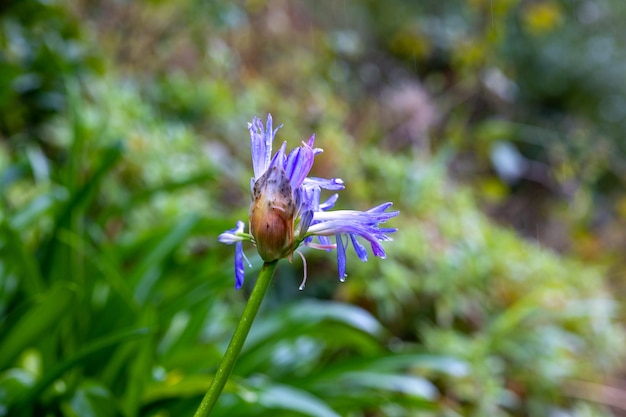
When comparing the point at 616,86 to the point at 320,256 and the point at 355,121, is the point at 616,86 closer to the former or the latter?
the point at 355,121

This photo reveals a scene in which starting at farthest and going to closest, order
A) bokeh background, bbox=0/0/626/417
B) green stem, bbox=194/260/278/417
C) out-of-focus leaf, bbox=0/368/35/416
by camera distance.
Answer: bokeh background, bbox=0/0/626/417, out-of-focus leaf, bbox=0/368/35/416, green stem, bbox=194/260/278/417

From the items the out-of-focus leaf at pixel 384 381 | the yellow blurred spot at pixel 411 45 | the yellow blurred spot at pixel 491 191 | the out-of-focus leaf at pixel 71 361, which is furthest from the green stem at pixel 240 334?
the yellow blurred spot at pixel 411 45

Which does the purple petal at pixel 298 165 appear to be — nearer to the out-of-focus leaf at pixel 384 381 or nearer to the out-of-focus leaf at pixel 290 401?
the out-of-focus leaf at pixel 290 401

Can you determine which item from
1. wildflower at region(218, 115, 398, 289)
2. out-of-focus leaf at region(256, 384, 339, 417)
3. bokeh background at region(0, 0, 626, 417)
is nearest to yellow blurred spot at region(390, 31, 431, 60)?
bokeh background at region(0, 0, 626, 417)

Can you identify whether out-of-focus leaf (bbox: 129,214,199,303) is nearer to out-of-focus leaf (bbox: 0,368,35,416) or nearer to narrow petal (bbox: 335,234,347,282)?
out-of-focus leaf (bbox: 0,368,35,416)

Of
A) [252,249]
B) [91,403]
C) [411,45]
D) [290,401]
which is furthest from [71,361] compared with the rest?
[411,45]

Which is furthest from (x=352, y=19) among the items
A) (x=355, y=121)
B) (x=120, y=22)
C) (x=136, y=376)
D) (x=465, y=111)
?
(x=136, y=376)
